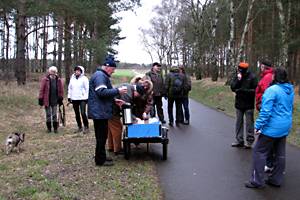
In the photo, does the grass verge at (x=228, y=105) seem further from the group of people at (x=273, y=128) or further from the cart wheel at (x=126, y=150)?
the cart wheel at (x=126, y=150)

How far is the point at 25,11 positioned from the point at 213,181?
60.7ft

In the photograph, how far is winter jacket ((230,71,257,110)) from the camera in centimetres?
957

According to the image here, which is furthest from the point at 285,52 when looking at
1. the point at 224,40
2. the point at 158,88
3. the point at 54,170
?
the point at 224,40

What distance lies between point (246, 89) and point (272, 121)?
122 inches

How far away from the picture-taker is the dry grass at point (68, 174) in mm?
6230

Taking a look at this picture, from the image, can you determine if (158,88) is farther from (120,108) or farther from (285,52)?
(285,52)

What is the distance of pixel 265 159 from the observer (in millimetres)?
6684

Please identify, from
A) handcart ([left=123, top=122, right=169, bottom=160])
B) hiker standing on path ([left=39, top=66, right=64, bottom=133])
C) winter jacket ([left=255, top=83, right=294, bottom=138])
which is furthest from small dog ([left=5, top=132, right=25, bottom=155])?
winter jacket ([left=255, top=83, right=294, bottom=138])

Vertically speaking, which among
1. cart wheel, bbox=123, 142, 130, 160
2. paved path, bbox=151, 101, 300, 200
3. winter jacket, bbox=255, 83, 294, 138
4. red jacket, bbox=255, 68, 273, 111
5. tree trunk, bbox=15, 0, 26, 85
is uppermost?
tree trunk, bbox=15, 0, 26, 85

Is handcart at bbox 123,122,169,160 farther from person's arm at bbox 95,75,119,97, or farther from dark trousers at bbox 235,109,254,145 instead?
dark trousers at bbox 235,109,254,145

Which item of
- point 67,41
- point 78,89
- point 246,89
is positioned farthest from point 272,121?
point 67,41

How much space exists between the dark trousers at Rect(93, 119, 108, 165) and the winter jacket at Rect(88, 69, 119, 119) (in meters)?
0.17

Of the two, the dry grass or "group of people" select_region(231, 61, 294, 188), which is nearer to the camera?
the dry grass

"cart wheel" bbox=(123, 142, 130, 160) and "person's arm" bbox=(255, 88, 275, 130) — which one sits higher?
"person's arm" bbox=(255, 88, 275, 130)
